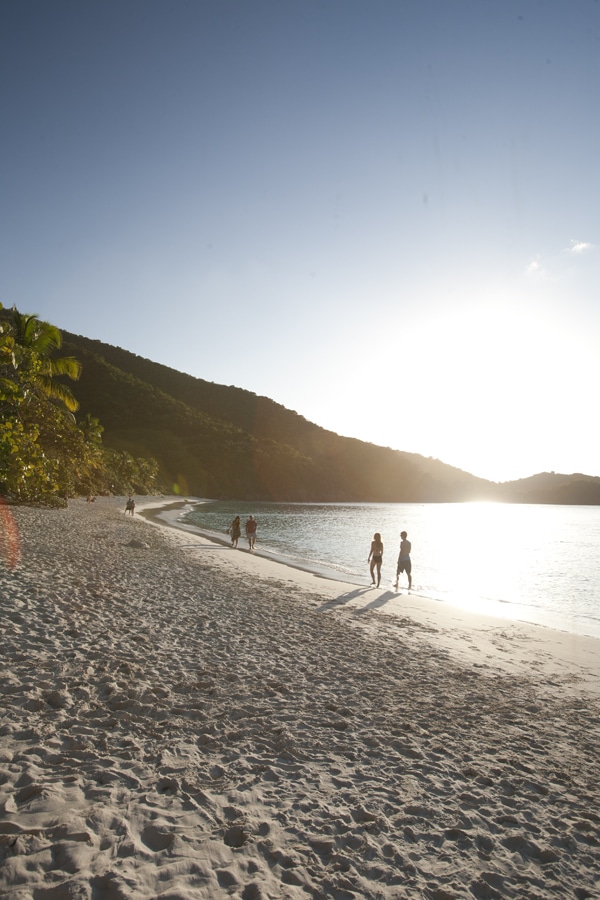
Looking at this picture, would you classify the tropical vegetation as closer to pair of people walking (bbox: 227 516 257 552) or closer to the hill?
the hill

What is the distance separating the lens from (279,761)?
14.8ft

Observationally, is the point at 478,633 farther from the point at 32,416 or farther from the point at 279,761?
the point at 32,416

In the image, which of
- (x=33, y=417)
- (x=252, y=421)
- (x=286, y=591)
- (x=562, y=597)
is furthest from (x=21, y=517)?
(x=252, y=421)

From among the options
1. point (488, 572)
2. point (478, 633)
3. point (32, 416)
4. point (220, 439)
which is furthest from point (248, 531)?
point (220, 439)

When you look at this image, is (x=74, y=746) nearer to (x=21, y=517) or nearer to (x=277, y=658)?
(x=277, y=658)

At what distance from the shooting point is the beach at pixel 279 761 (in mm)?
3156

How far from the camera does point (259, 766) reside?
172 inches

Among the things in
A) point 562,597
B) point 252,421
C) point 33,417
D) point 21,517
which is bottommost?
point 562,597

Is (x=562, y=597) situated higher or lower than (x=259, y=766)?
lower

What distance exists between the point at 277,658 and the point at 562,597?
16.3 m

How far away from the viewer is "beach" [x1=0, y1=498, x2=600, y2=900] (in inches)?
124

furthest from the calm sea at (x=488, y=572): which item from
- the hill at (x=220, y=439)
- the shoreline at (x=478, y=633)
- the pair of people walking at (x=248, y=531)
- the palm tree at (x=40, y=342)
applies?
the hill at (x=220, y=439)

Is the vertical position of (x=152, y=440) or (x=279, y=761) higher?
(x=152, y=440)

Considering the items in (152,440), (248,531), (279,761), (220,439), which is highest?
(220,439)
